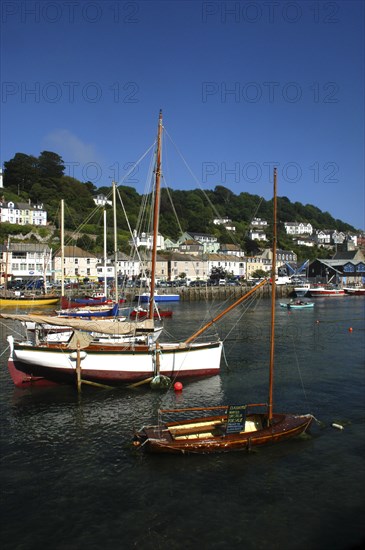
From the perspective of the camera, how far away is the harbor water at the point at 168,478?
1232 cm

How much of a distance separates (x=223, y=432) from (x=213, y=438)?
2.89 ft

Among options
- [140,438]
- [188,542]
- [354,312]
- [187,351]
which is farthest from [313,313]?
[188,542]

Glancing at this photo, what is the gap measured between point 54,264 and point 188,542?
10288cm

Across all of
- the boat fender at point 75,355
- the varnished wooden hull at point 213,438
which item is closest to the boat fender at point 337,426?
the varnished wooden hull at point 213,438

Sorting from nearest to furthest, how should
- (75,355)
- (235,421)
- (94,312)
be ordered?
(235,421), (75,355), (94,312)

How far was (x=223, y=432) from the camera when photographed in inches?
688

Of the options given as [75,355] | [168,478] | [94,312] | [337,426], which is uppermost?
[94,312]

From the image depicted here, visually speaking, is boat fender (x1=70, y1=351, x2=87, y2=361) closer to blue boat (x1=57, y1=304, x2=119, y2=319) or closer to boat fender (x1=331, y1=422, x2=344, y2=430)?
boat fender (x1=331, y1=422, x2=344, y2=430)

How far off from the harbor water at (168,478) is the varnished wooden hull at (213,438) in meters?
0.35

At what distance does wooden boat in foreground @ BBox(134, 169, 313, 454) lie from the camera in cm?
1648

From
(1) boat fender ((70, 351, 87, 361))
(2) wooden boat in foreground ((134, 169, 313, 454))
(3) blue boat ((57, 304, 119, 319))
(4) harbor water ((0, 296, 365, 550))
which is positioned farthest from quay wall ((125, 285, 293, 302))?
(2) wooden boat in foreground ((134, 169, 313, 454))

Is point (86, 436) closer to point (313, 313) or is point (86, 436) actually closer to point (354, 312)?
point (313, 313)

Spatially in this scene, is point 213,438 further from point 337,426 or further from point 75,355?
point 75,355

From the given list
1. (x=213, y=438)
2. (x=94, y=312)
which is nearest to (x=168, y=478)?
(x=213, y=438)
